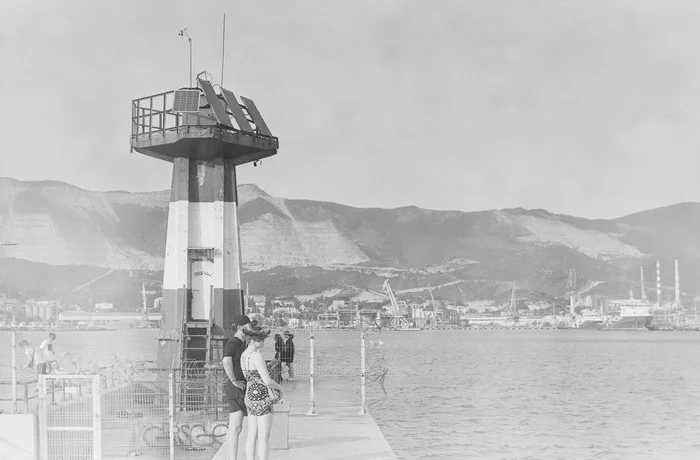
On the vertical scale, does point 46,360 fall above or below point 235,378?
below

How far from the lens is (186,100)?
73.5 ft

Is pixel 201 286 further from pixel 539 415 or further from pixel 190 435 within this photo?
pixel 539 415

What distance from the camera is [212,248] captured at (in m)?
22.6

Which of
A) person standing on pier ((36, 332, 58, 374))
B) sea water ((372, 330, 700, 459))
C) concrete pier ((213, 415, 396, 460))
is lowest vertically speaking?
sea water ((372, 330, 700, 459))

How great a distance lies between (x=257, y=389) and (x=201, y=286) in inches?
450

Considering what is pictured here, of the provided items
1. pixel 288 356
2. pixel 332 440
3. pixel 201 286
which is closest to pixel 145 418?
pixel 332 440

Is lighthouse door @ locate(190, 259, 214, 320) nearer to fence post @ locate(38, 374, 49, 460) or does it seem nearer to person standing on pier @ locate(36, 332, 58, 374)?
person standing on pier @ locate(36, 332, 58, 374)

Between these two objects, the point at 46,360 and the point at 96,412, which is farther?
the point at 46,360

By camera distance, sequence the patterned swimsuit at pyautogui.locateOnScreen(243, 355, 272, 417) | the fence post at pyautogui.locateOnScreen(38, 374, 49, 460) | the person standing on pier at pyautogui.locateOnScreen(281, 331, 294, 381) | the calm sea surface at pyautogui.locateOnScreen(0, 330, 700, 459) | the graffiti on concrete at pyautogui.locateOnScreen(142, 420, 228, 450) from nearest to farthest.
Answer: the patterned swimsuit at pyautogui.locateOnScreen(243, 355, 272, 417) < the fence post at pyautogui.locateOnScreen(38, 374, 49, 460) < the graffiti on concrete at pyautogui.locateOnScreen(142, 420, 228, 450) < the calm sea surface at pyautogui.locateOnScreen(0, 330, 700, 459) < the person standing on pier at pyautogui.locateOnScreen(281, 331, 294, 381)

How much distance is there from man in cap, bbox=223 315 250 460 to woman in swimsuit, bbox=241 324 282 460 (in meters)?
0.44

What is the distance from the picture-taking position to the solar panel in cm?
2222

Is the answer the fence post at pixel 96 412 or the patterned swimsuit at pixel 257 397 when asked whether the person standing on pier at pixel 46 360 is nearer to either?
the fence post at pixel 96 412

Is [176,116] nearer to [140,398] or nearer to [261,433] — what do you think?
[140,398]

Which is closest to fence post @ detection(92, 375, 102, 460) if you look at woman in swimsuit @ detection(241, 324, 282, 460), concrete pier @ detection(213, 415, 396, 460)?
woman in swimsuit @ detection(241, 324, 282, 460)
